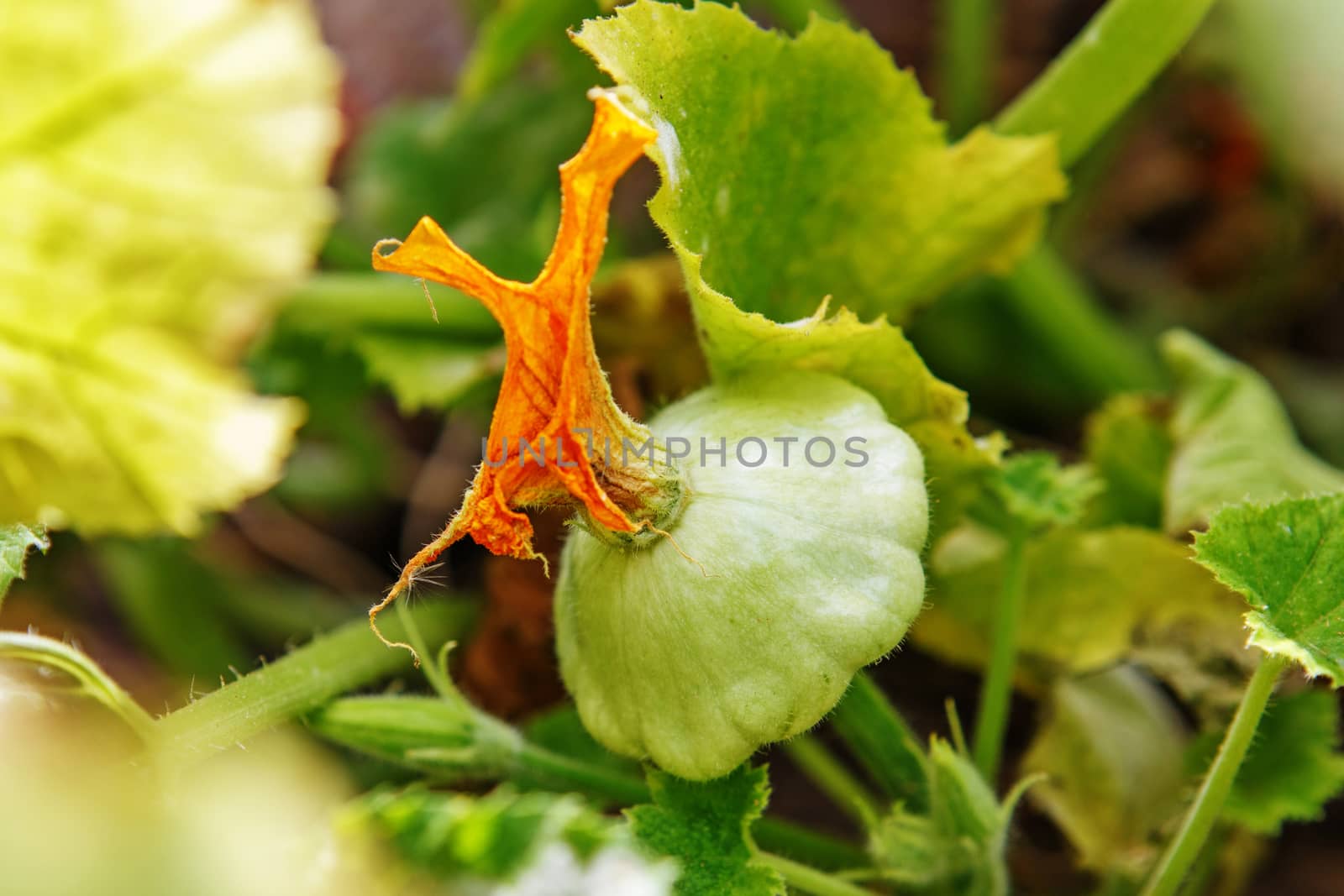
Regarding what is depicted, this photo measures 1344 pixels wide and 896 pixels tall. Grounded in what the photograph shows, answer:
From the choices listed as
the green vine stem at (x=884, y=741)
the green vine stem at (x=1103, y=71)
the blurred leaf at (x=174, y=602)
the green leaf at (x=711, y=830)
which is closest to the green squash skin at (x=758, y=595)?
the green leaf at (x=711, y=830)

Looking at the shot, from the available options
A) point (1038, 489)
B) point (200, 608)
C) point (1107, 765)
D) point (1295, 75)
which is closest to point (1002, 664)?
point (1038, 489)

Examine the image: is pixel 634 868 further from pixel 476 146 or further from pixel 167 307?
pixel 476 146

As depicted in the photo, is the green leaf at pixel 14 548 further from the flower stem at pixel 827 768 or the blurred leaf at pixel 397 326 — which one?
the flower stem at pixel 827 768

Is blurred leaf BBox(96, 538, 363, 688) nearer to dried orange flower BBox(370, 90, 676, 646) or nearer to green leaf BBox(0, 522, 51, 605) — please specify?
green leaf BBox(0, 522, 51, 605)

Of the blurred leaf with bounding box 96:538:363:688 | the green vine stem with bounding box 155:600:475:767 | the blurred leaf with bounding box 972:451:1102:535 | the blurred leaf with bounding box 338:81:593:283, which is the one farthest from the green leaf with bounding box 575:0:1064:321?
the blurred leaf with bounding box 96:538:363:688

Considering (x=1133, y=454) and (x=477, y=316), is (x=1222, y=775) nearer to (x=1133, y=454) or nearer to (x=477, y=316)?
(x=1133, y=454)
